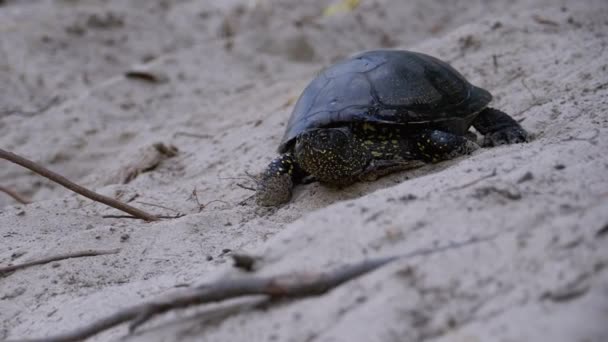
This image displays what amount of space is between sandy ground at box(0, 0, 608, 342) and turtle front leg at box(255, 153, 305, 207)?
12 centimetres

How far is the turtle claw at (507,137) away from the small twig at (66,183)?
2.17m

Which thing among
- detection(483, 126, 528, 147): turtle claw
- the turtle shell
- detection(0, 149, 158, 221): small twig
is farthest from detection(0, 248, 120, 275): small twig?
detection(483, 126, 528, 147): turtle claw

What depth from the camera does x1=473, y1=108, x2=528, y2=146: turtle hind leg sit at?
346cm

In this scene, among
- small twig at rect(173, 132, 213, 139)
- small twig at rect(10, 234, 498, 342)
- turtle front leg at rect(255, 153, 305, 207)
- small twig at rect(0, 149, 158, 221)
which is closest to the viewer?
small twig at rect(10, 234, 498, 342)

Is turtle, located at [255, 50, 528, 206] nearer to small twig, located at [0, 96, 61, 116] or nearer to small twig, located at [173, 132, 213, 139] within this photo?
small twig, located at [173, 132, 213, 139]

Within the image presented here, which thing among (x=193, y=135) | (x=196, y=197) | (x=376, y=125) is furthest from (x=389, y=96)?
(x=193, y=135)

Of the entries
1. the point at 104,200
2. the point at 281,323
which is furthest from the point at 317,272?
the point at 104,200

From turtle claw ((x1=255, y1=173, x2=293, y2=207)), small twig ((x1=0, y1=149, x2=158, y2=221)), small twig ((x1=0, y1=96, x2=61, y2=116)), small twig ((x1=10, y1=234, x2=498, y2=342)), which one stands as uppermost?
small twig ((x1=10, y1=234, x2=498, y2=342))

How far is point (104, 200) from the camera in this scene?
317 cm

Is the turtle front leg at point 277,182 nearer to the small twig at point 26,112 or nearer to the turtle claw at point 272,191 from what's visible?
the turtle claw at point 272,191

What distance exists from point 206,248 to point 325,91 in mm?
1319

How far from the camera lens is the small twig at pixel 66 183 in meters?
3.08

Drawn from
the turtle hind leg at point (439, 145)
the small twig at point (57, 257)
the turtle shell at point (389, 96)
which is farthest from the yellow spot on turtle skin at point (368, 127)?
the small twig at point (57, 257)

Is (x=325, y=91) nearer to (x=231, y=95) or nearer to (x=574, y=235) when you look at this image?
(x=574, y=235)
